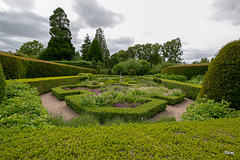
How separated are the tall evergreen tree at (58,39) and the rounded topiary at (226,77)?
28.0 meters

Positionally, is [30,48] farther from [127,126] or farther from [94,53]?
[127,126]

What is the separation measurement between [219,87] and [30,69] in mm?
12055

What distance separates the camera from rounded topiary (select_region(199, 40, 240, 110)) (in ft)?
10.6

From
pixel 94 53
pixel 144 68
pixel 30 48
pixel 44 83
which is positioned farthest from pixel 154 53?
pixel 30 48

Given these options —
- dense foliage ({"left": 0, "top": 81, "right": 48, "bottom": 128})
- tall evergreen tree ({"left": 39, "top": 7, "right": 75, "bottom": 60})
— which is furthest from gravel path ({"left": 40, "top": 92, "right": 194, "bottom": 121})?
tall evergreen tree ({"left": 39, "top": 7, "right": 75, "bottom": 60})

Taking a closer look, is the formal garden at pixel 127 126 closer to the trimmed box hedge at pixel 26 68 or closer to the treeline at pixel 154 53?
the trimmed box hedge at pixel 26 68

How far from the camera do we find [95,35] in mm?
41156

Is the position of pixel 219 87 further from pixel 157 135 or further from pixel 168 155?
pixel 168 155

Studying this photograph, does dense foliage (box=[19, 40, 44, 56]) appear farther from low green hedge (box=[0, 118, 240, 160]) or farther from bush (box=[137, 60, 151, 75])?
low green hedge (box=[0, 118, 240, 160])

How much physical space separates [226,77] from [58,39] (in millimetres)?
30087

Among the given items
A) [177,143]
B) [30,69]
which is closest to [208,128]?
[177,143]

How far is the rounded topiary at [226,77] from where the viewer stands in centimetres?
324

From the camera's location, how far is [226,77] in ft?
11.0

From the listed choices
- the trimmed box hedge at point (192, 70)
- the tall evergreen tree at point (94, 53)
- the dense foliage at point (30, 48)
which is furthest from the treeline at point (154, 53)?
the dense foliage at point (30, 48)
